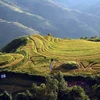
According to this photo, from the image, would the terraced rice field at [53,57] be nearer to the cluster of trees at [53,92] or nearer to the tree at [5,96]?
the tree at [5,96]

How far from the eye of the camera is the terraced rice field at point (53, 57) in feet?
275

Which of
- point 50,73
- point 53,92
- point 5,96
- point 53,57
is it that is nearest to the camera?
point 53,92

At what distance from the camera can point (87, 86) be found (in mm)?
76250

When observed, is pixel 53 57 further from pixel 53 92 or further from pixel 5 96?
pixel 53 92

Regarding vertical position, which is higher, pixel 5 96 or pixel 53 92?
pixel 53 92

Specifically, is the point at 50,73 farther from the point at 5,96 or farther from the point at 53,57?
the point at 5,96

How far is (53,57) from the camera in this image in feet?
303

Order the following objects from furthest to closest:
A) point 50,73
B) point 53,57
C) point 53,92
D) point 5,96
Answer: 1. point 53,57
2. point 50,73
3. point 5,96
4. point 53,92

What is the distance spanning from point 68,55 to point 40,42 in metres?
17.6

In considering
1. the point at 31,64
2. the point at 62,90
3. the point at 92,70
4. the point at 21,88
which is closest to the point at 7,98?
the point at 21,88

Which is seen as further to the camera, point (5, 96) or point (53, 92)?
point (5, 96)

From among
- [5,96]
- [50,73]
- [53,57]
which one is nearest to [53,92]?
[5,96]

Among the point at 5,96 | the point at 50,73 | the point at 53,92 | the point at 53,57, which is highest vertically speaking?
the point at 53,57

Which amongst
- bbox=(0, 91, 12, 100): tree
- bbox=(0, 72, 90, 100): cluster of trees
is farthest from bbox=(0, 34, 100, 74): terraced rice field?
bbox=(0, 72, 90, 100): cluster of trees
